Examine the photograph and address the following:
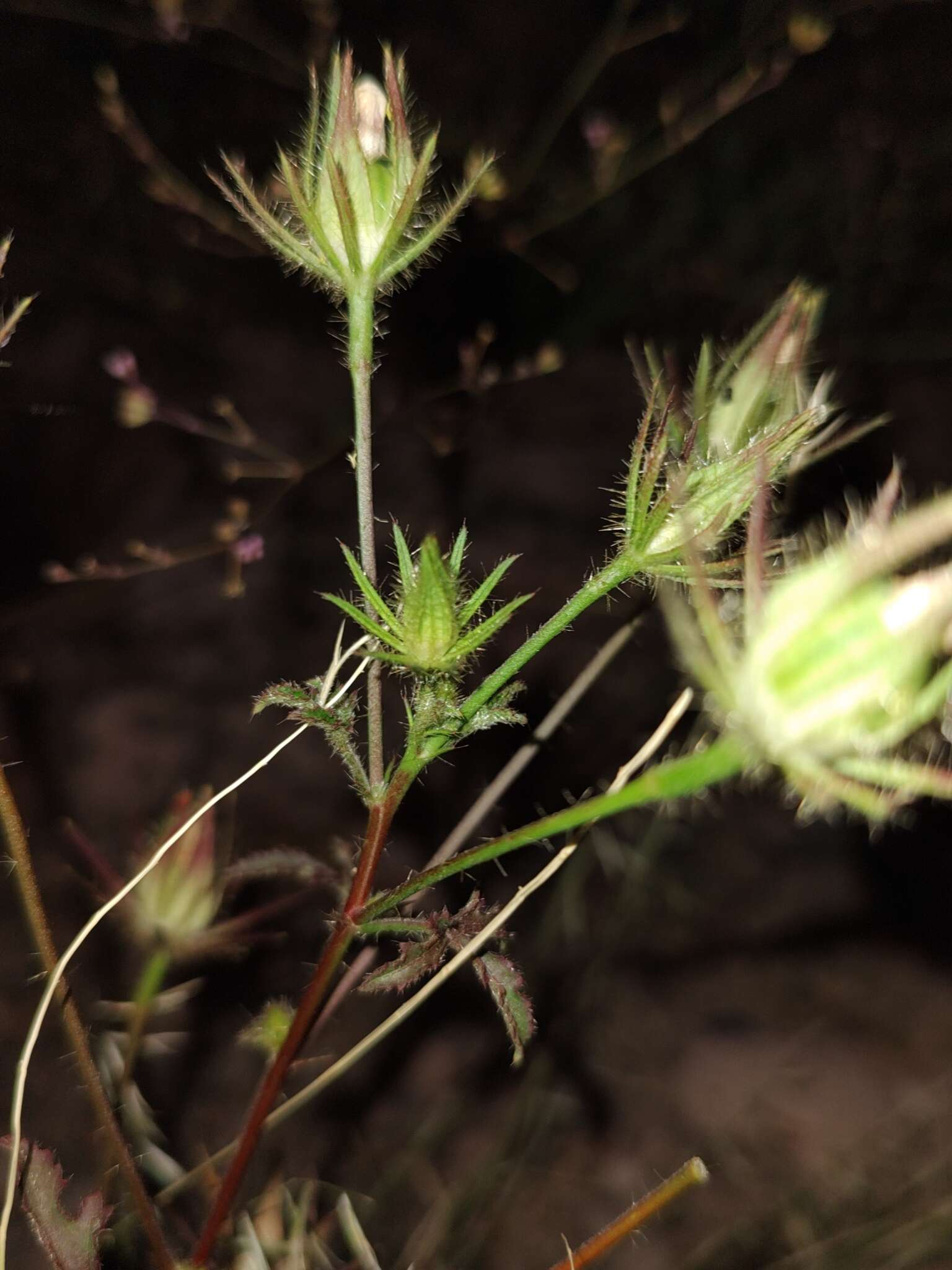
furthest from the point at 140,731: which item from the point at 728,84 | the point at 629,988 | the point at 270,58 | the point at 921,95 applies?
the point at 921,95

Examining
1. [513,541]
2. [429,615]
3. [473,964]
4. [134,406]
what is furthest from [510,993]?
[513,541]

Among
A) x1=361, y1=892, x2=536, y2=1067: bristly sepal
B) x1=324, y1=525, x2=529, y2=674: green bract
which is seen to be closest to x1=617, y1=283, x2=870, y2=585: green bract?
x1=324, y1=525, x2=529, y2=674: green bract

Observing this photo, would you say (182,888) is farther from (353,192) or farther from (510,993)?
(353,192)

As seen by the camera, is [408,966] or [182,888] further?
[182,888]

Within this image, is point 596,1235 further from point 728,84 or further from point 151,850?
point 728,84

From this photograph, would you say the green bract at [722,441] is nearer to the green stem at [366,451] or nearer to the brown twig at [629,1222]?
the green stem at [366,451]

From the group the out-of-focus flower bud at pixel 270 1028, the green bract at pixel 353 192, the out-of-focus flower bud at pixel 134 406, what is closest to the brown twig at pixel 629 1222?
the out-of-focus flower bud at pixel 270 1028
